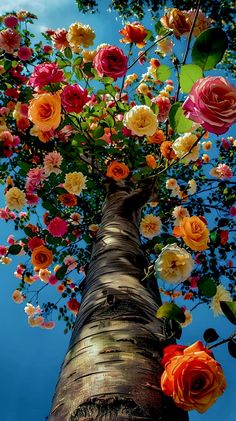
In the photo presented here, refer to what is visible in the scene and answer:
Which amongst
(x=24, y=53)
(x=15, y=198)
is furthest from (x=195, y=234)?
(x=24, y=53)

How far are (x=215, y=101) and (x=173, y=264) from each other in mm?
610

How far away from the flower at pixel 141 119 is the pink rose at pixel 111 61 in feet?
0.85

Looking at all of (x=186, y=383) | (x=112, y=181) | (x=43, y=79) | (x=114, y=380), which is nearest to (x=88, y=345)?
(x=114, y=380)

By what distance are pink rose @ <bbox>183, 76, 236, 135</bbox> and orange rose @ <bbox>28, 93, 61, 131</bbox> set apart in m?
1.09

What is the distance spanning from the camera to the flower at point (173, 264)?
126 cm

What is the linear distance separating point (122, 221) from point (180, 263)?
1.14 metres

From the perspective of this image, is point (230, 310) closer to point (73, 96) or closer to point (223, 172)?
point (73, 96)

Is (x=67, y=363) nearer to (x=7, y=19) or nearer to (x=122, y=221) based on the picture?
(x=122, y=221)

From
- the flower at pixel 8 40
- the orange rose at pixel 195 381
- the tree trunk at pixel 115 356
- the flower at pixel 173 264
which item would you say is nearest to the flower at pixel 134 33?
the flower at pixel 8 40

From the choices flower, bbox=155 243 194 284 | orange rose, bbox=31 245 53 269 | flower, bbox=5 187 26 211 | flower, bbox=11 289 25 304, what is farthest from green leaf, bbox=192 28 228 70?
flower, bbox=11 289 25 304

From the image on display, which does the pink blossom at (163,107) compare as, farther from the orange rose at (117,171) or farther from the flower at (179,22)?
the flower at (179,22)

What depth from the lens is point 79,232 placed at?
453 cm

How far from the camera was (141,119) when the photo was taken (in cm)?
232

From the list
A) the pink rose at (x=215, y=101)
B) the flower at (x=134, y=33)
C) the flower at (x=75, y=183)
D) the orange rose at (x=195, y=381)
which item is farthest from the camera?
the flower at (x=75, y=183)
